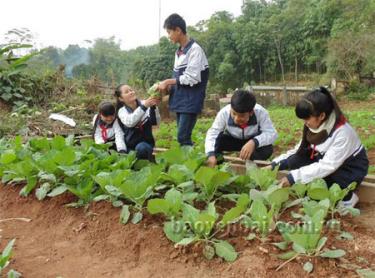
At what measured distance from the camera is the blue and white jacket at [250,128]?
3.72 metres

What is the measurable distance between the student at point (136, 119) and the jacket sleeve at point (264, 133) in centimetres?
102

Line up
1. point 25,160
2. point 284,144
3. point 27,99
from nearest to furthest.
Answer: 1. point 25,160
2. point 284,144
3. point 27,99

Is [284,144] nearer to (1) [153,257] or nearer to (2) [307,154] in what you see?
(2) [307,154]

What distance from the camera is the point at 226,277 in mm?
2021

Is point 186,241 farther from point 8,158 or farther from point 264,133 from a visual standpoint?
point 8,158

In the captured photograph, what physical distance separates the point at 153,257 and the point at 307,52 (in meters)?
29.3

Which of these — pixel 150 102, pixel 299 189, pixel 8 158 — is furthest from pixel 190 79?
pixel 299 189

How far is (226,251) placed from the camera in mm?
2143

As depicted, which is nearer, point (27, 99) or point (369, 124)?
point (369, 124)

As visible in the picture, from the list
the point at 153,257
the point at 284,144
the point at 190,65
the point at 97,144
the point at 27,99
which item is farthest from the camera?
the point at 27,99

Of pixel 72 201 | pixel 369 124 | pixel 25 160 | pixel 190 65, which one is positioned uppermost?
pixel 190 65

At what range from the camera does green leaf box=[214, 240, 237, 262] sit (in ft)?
6.97

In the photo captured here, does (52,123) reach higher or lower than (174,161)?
lower

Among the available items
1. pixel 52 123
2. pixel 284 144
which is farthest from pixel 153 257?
pixel 52 123
